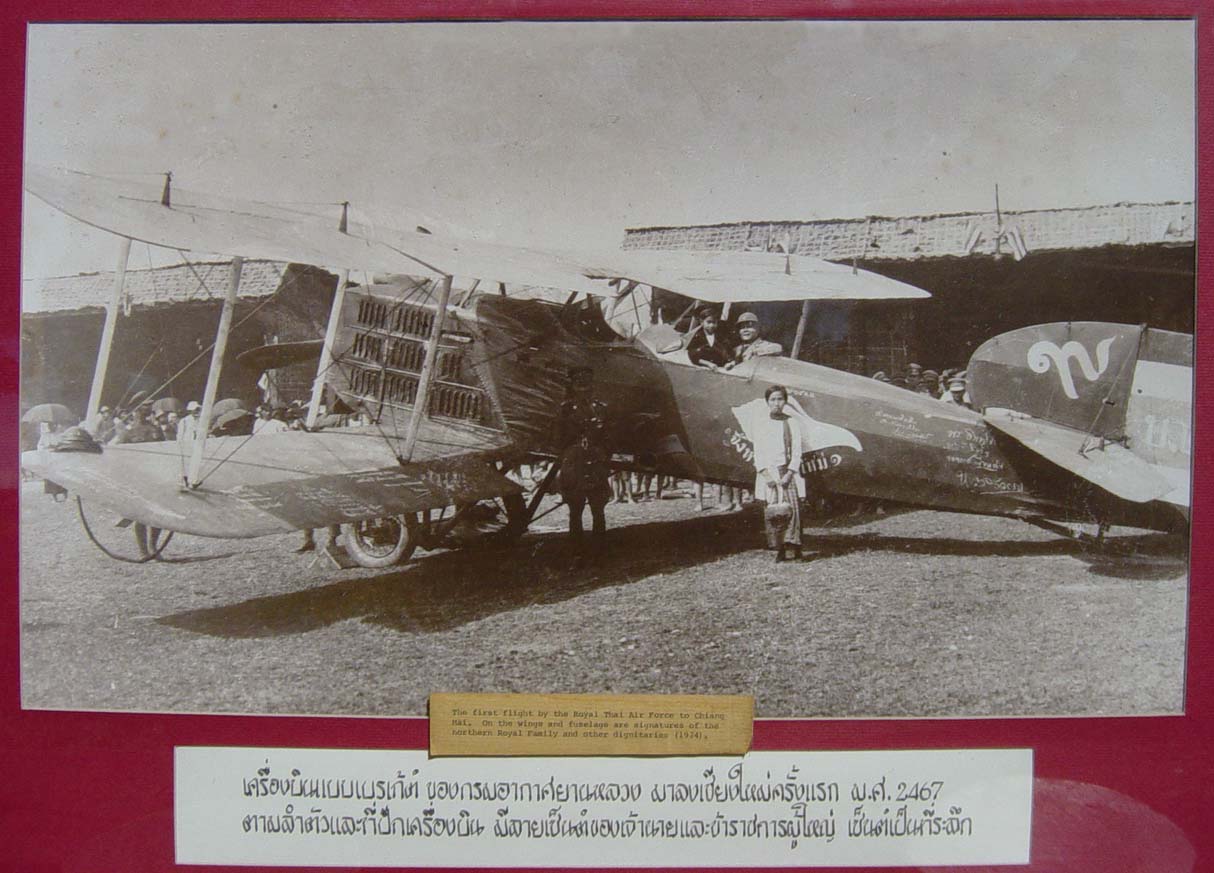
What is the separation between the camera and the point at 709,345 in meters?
2.28

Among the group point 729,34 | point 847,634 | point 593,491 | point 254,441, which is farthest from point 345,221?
point 847,634

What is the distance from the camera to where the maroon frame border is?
78.4 inches

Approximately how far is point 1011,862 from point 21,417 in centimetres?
298

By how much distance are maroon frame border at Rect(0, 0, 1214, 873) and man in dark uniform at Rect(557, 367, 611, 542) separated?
74 centimetres

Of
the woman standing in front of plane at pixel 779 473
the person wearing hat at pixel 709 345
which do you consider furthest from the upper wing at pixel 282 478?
the woman standing in front of plane at pixel 779 473

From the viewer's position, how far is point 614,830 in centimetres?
199

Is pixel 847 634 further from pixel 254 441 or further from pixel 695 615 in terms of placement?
pixel 254 441

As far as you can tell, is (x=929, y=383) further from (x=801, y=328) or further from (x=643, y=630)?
(x=643, y=630)

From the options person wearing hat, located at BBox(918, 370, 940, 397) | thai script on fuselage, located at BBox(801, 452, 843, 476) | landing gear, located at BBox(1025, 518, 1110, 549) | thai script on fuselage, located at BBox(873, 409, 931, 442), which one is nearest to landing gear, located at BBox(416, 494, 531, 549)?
thai script on fuselage, located at BBox(801, 452, 843, 476)

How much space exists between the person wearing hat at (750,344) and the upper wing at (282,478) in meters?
0.78

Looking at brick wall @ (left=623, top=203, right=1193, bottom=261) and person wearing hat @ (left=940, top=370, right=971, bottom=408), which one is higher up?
brick wall @ (left=623, top=203, right=1193, bottom=261)

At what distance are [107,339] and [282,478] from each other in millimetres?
530

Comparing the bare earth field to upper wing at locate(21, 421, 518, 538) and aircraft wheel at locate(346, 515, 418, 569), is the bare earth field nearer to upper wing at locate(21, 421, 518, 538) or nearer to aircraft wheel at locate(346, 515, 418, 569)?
aircraft wheel at locate(346, 515, 418, 569)
